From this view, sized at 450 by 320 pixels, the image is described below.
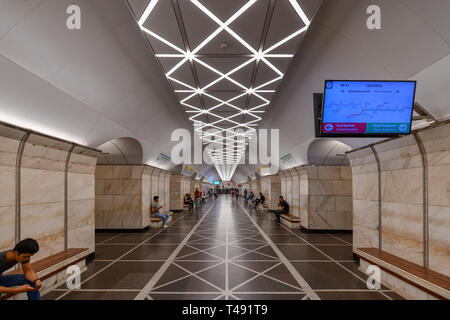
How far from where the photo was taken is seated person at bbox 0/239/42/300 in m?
3.35

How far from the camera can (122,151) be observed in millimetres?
10602

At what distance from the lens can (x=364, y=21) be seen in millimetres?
3900

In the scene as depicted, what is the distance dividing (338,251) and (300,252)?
1378 mm

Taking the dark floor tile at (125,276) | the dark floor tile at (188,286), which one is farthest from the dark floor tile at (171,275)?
the dark floor tile at (125,276)

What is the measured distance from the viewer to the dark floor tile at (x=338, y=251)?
23.0 feet

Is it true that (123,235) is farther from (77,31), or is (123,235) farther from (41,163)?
(77,31)

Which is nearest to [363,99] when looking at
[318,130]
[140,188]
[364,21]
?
[318,130]

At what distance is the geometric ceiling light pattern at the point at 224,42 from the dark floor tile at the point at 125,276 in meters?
5.57

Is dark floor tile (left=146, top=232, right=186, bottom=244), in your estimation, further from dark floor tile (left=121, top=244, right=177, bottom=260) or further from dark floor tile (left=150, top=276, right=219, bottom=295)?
dark floor tile (left=150, top=276, right=219, bottom=295)

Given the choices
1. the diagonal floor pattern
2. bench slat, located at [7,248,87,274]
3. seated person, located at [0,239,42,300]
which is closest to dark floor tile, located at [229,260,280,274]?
the diagonal floor pattern

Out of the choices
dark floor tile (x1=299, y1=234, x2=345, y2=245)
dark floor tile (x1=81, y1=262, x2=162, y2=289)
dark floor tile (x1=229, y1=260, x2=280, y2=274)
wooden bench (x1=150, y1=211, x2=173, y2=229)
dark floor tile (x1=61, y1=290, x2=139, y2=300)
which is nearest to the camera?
dark floor tile (x1=61, y1=290, x2=139, y2=300)

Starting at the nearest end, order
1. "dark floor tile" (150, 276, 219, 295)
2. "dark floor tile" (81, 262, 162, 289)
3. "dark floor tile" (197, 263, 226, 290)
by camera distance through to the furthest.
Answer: "dark floor tile" (150, 276, 219, 295) → "dark floor tile" (81, 262, 162, 289) → "dark floor tile" (197, 263, 226, 290)

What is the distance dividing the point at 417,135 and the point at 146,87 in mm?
7444

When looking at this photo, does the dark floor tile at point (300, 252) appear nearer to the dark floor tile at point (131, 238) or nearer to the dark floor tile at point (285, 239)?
the dark floor tile at point (285, 239)
